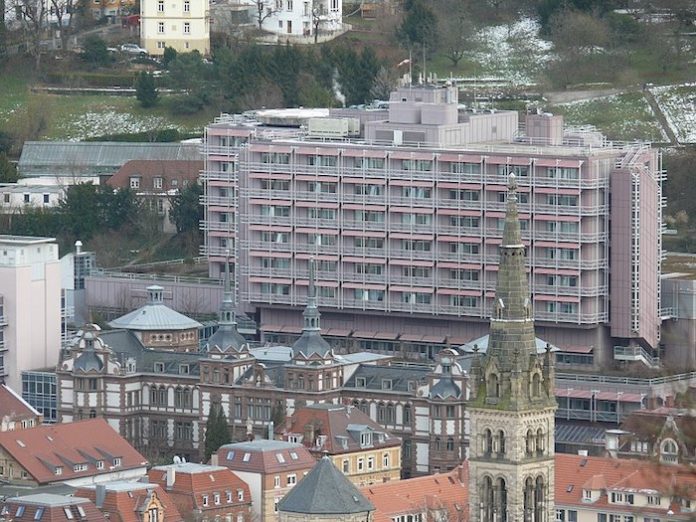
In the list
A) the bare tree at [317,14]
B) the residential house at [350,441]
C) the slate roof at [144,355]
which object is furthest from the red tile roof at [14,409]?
the bare tree at [317,14]

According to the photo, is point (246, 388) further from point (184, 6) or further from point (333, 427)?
point (184, 6)

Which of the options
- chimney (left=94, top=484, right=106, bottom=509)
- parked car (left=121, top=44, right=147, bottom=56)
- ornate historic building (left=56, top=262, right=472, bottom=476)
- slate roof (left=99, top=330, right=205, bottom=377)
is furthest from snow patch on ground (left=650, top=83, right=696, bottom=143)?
chimney (left=94, top=484, right=106, bottom=509)

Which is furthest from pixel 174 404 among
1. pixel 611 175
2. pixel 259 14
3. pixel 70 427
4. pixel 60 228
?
pixel 259 14

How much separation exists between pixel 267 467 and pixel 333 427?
23.1 ft

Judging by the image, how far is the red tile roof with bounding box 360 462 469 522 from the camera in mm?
113062

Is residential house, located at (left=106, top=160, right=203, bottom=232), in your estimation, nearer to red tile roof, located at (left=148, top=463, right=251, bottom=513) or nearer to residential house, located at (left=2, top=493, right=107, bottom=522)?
red tile roof, located at (left=148, top=463, right=251, bottom=513)

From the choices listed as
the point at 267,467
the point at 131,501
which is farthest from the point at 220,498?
the point at 131,501

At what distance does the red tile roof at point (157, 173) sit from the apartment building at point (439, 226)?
18866 mm

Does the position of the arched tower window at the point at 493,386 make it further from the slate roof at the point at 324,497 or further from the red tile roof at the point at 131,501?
the red tile roof at the point at 131,501

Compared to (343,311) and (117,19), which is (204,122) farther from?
(343,311)

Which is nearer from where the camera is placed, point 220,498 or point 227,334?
point 220,498

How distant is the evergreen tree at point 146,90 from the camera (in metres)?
184

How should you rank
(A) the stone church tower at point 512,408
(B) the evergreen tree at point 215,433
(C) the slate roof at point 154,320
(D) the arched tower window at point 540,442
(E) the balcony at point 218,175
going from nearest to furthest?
(A) the stone church tower at point 512,408 < (D) the arched tower window at point 540,442 < (B) the evergreen tree at point 215,433 < (C) the slate roof at point 154,320 < (E) the balcony at point 218,175

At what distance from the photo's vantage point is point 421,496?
378 feet
